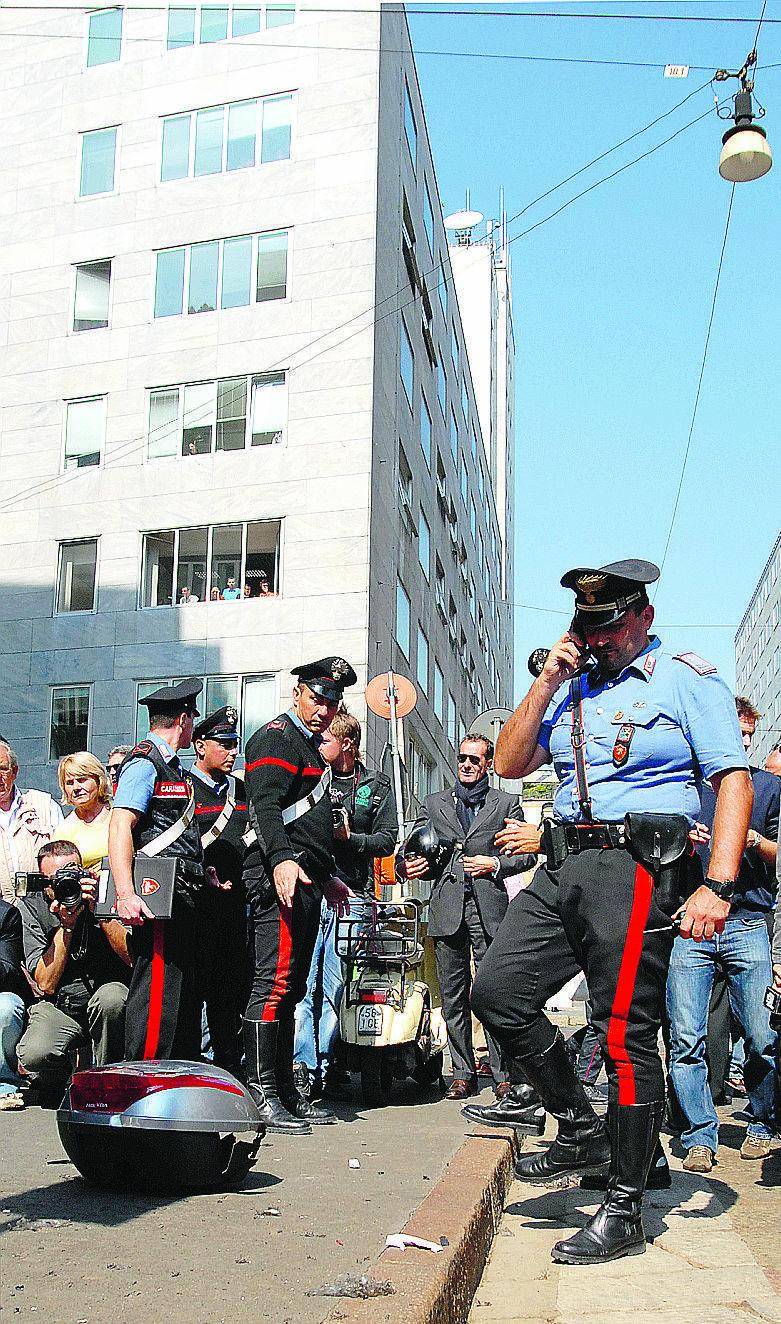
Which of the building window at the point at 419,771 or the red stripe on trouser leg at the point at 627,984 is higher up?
the building window at the point at 419,771

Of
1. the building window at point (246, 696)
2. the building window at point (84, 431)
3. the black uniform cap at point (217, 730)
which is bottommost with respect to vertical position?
the black uniform cap at point (217, 730)

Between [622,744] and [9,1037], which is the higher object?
[622,744]

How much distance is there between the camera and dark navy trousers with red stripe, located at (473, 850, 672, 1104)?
407 centimetres

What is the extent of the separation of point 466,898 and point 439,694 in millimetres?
31129

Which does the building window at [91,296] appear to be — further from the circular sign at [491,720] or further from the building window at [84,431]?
the circular sign at [491,720]

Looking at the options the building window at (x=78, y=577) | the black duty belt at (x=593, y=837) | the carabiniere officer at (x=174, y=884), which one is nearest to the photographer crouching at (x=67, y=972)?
the carabiniere officer at (x=174, y=884)

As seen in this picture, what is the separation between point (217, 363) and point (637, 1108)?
25586mm

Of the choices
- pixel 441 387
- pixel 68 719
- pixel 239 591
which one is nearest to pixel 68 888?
pixel 239 591

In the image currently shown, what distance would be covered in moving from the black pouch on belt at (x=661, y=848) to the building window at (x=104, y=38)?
30701 millimetres

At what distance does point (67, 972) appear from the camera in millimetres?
6578

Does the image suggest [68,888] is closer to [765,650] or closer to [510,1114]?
[510,1114]

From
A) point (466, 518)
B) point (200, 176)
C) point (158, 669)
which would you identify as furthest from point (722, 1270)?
point (466, 518)

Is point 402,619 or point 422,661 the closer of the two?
point 402,619

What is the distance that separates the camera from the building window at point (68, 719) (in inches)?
1066
